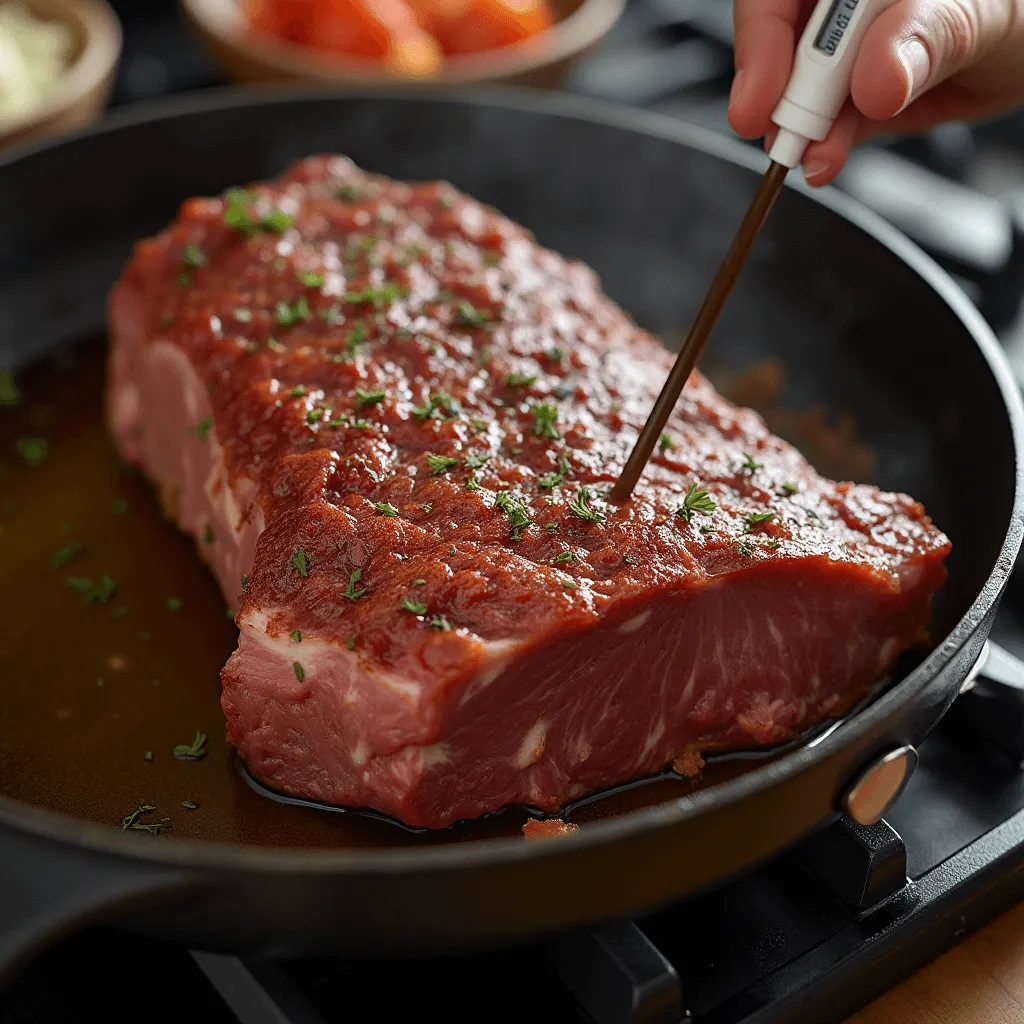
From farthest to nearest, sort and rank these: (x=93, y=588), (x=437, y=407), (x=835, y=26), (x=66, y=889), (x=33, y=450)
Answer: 1. (x=33, y=450)
2. (x=93, y=588)
3. (x=437, y=407)
4. (x=835, y=26)
5. (x=66, y=889)

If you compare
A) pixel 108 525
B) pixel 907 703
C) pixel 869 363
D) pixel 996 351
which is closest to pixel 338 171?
pixel 108 525

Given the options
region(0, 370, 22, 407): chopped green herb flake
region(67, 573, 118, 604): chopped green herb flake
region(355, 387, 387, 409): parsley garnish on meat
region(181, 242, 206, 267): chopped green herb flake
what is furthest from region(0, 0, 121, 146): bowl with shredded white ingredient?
region(355, 387, 387, 409): parsley garnish on meat

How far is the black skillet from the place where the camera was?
1436mm

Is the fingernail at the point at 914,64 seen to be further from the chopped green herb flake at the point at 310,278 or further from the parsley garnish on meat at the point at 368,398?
the chopped green herb flake at the point at 310,278

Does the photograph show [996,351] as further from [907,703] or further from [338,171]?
[338,171]

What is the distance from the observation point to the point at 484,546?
1963 millimetres

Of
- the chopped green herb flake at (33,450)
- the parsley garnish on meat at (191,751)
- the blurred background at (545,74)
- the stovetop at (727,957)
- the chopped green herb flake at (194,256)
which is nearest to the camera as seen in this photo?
the stovetop at (727,957)

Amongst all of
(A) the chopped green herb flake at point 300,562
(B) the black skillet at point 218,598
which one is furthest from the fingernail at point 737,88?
(A) the chopped green herb flake at point 300,562

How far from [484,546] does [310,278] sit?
90 centimetres

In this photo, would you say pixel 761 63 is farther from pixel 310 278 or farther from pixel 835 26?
pixel 310 278

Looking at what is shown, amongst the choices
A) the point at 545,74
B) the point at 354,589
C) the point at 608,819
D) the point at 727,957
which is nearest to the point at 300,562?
the point at 354,589

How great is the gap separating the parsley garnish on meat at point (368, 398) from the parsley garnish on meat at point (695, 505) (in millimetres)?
597

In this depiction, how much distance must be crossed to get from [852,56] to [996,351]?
2.87ft

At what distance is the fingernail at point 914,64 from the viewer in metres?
1.86
